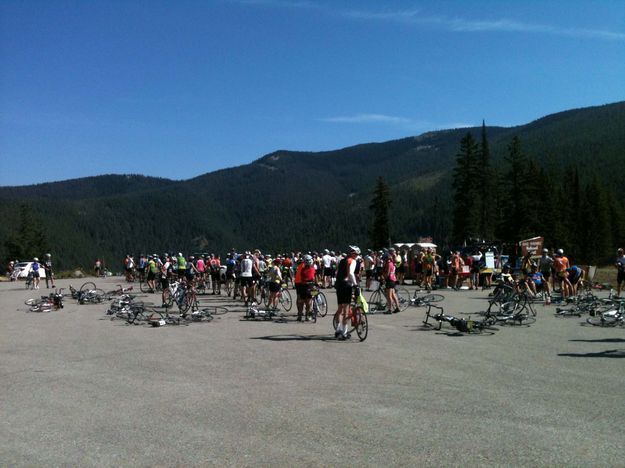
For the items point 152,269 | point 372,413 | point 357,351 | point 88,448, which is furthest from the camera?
point 152,269

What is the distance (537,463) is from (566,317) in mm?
12021

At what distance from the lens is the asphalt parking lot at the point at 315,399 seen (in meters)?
5.56

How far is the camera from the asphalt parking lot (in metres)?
5.56

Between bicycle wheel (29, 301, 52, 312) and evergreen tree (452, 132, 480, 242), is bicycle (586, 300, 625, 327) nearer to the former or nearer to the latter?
bicycle wheel (29, 301, 52, 312)

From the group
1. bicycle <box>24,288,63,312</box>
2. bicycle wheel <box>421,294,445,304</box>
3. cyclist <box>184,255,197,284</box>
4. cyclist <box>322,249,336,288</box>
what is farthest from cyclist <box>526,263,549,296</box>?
bicycle <box>24,288,63,312</box>

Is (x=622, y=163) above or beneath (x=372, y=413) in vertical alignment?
above

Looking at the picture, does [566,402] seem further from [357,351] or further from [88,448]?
[88,448]

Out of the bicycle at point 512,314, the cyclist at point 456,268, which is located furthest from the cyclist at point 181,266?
the bicycle at point 512,314

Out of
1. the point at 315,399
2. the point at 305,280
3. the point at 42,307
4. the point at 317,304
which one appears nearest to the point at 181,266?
the point at 42,307

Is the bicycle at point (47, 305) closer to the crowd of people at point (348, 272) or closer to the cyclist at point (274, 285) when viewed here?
the crowd of people at point (348, 272)

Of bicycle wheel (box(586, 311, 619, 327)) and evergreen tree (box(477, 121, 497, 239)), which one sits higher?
evergreen tree (box(477, 121, 497, 239))

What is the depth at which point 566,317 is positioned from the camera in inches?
633

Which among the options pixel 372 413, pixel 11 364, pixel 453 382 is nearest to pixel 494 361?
pixel 453 382

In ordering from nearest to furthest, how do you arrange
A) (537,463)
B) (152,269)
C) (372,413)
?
(537,463), (372,413), (152,269)
